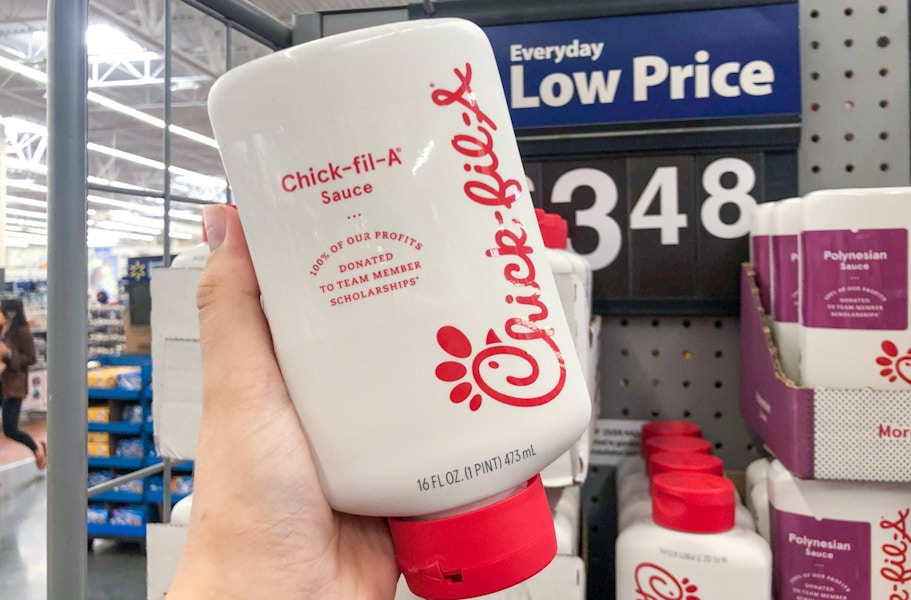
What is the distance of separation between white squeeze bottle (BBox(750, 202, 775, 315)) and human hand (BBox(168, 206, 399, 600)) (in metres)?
0.62

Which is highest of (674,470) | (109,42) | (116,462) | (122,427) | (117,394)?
(109,42)

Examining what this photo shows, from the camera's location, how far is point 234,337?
1.48ft

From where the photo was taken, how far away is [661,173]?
97cm

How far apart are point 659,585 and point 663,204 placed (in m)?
0.54

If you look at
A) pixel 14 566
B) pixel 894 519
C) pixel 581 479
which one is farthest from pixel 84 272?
pixel 14 566

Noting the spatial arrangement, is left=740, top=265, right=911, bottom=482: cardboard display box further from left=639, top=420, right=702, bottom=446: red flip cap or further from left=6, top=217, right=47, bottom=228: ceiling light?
left=6, top=217, right=47, bottom=228: ceiling light

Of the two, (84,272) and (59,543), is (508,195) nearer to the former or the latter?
(84,272)

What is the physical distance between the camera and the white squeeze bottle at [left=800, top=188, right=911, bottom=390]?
2.00 ft

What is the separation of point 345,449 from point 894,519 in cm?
60

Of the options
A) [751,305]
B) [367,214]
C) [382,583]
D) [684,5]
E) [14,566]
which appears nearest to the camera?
[367,214]

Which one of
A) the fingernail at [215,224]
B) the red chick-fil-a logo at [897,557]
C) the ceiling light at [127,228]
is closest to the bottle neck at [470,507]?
the fingernail at [215,224]

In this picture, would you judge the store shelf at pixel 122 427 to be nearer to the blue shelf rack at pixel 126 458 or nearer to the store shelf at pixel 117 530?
the blue shelf rack at pixel 126 458

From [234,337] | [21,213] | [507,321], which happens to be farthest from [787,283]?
[21,213]

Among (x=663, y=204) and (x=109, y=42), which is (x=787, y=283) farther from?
(x=109, y=42)
